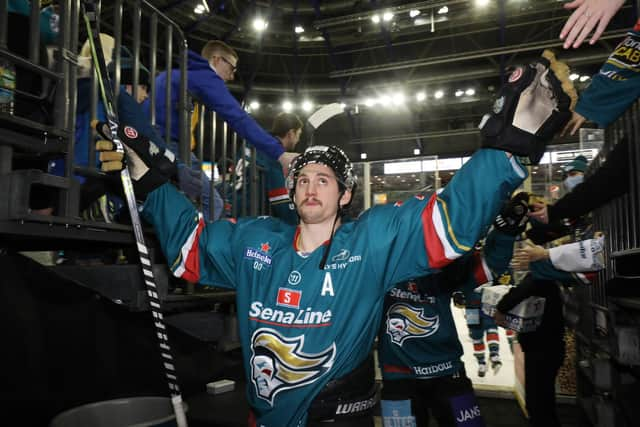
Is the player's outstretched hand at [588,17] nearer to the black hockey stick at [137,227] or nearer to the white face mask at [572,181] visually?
the black hockey stick at [137,227]

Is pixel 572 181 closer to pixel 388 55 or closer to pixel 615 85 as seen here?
pixel 615 85

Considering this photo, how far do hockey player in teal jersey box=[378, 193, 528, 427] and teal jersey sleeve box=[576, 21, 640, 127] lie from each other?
0.67m

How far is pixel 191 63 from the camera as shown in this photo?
3.37m

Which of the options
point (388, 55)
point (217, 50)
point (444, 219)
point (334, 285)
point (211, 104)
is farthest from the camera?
point (388, 55)

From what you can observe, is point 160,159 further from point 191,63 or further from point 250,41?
point 250,41

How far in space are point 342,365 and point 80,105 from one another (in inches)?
81.0

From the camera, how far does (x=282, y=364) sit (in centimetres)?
185

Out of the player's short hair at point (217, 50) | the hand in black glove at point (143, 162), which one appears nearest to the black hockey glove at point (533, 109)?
the hand in black glove at point (143, 162)

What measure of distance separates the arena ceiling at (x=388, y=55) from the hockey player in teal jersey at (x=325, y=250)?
9.11m

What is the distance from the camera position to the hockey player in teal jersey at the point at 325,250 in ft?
5.33

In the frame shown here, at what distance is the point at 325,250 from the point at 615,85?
1887 mm

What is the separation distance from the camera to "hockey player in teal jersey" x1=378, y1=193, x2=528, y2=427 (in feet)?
9.57

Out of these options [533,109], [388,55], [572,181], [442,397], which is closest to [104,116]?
[533,109]

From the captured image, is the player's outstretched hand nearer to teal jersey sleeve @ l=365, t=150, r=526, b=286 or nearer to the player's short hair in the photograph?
teal jersey sleeve @ l=365, t=150, r=526, b=286
